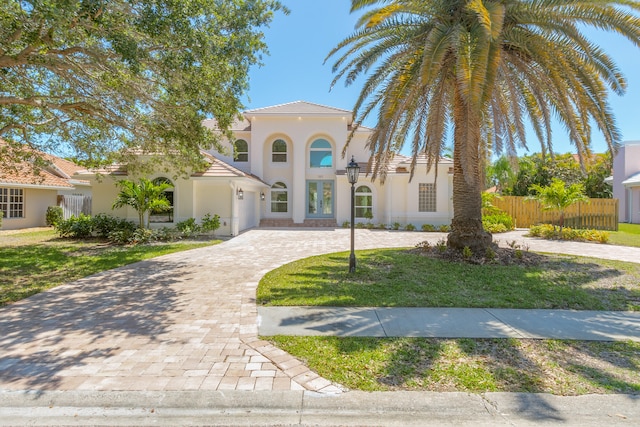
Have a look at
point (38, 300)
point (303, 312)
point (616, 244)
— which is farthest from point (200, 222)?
point (616, 244)

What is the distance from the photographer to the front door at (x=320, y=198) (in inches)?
917

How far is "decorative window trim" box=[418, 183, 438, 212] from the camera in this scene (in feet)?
70.9

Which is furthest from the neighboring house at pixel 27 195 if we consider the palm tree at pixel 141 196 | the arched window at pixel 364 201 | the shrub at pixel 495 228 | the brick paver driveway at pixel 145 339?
the shrub at pixel 495 228

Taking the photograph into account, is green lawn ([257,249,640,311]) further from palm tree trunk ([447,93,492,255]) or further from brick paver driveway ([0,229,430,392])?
brick paver driveway ([0,229,430,392])

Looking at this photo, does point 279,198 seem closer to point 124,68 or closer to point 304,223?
point 304,223

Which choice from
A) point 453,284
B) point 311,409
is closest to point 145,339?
point 311,409

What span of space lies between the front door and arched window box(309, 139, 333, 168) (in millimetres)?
1254

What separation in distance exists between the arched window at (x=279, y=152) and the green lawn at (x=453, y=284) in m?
14.4

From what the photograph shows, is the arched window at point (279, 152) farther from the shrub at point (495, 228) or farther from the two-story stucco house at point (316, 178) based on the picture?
the shrub at point (495, 228)

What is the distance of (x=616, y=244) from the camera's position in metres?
14.7

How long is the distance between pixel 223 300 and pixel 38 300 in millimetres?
3612

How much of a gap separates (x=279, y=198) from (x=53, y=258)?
1424 centimetres

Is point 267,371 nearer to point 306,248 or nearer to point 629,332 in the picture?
point 629,332

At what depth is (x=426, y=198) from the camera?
21656 mm
